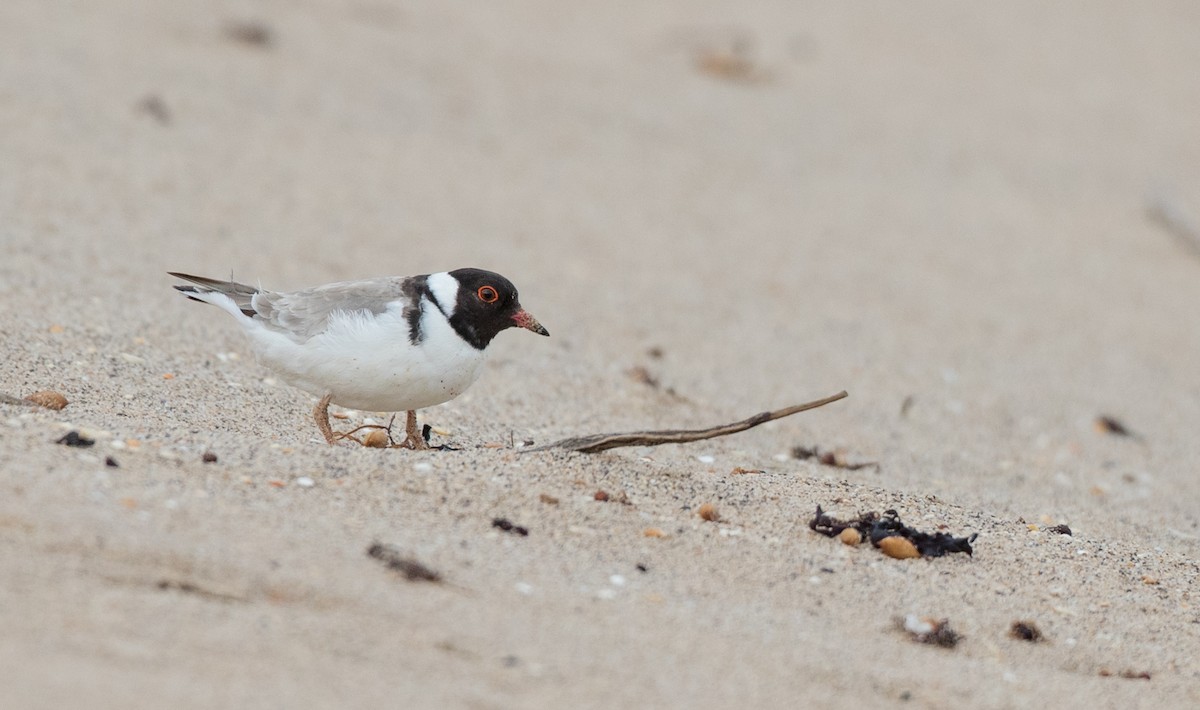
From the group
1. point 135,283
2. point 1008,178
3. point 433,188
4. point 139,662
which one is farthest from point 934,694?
point 1008,178

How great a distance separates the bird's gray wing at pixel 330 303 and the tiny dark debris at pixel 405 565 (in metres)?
1.36

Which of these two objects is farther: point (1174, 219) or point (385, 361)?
point (1174, 219)

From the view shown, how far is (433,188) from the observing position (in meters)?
11.1

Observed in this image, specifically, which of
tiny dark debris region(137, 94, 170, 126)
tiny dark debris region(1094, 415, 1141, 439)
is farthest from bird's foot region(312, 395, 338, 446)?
tiny dark debris region(137, 94, 170, 126)

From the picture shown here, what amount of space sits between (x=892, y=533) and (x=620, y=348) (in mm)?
3850

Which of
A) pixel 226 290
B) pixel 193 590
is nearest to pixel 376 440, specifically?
pixel 226 290

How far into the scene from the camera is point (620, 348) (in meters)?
8.62

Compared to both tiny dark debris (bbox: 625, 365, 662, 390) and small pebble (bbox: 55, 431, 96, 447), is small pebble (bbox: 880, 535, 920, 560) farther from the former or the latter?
tiny dark debris (bbox: 625, 365, 662, 390)

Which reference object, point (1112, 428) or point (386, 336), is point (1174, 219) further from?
point (386, 336)

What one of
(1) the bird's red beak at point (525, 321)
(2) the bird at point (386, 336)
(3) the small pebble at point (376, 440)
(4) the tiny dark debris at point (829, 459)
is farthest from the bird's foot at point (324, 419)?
(4) the tiny dark debris at point (829, 459)

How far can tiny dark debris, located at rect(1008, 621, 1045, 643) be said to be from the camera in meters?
4.46

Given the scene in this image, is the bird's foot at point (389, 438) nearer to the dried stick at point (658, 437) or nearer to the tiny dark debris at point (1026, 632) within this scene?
the dried stick at point (658, 437)

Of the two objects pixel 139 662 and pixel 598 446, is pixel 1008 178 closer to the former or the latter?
pixel 598 446

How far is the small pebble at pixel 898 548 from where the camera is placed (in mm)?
4855
